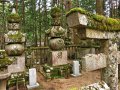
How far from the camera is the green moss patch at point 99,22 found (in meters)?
2.95

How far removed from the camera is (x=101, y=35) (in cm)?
349

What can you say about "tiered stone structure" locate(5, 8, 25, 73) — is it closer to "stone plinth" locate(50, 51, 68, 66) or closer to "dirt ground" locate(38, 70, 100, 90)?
"dirt ground" locate(38, 70, 100, 90)

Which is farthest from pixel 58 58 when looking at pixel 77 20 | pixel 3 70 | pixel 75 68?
pixel 77 20

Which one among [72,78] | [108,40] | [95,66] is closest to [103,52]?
[108,40]

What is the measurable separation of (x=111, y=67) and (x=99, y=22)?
41.5 inches

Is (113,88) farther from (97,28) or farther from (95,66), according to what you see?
(97,28)

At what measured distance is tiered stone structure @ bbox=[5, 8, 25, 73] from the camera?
9188 mm

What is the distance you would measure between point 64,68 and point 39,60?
8.19 feet

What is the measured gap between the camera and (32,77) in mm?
7859

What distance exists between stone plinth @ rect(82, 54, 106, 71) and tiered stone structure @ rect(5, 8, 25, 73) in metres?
6.34

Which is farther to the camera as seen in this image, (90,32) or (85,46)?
(85,46)

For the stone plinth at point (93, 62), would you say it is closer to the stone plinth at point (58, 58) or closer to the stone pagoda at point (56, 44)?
the stone pagoda at point (56, 44)

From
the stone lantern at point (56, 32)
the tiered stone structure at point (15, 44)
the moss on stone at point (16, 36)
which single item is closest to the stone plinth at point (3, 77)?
the tiered stone structure at point (15, 44)

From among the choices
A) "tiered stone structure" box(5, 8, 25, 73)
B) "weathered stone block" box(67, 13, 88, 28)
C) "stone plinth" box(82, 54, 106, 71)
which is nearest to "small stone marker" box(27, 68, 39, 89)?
"tiered stone structure" box(5, 8, 25, 73)
